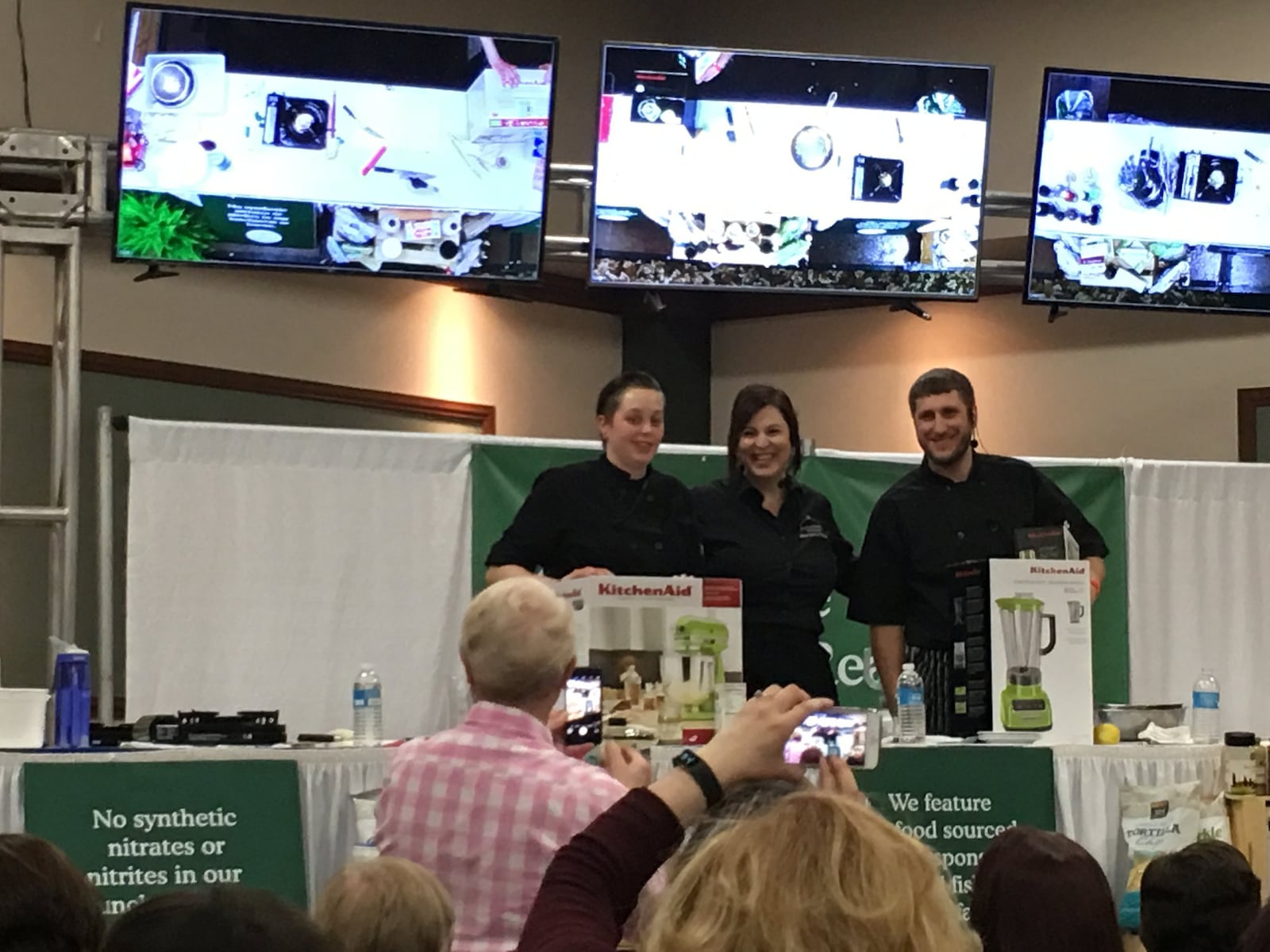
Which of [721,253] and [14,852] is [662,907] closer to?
[14,852]

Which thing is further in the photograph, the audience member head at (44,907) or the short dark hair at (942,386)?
the short dark hair at (942,386)

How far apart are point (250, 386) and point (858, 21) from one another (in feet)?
10.5

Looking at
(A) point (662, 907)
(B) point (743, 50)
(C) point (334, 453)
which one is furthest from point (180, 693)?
(A) point (662, 907)

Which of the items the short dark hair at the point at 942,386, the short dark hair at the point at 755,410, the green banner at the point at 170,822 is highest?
the short dark hair at the point at 942,386

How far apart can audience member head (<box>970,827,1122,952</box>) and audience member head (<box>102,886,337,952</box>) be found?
4.41 ft

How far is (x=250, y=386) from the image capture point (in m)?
6.68

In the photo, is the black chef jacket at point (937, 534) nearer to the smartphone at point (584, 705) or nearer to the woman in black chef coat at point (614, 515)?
the woman in black chef coat at point (614, 515)

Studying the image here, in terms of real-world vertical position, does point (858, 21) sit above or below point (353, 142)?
above

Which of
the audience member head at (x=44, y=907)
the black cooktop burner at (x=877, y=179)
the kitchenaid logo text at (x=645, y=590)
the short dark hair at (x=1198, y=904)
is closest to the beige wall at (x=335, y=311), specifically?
the black cooktop burner at (x=877, y=179)

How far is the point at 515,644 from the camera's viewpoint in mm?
2342

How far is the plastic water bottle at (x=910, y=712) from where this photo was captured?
4023 mm

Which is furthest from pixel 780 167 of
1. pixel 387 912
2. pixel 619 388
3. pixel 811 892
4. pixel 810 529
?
pixel 811 892

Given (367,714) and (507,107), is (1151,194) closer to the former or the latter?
(507,107)

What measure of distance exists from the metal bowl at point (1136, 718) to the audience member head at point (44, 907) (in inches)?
130
